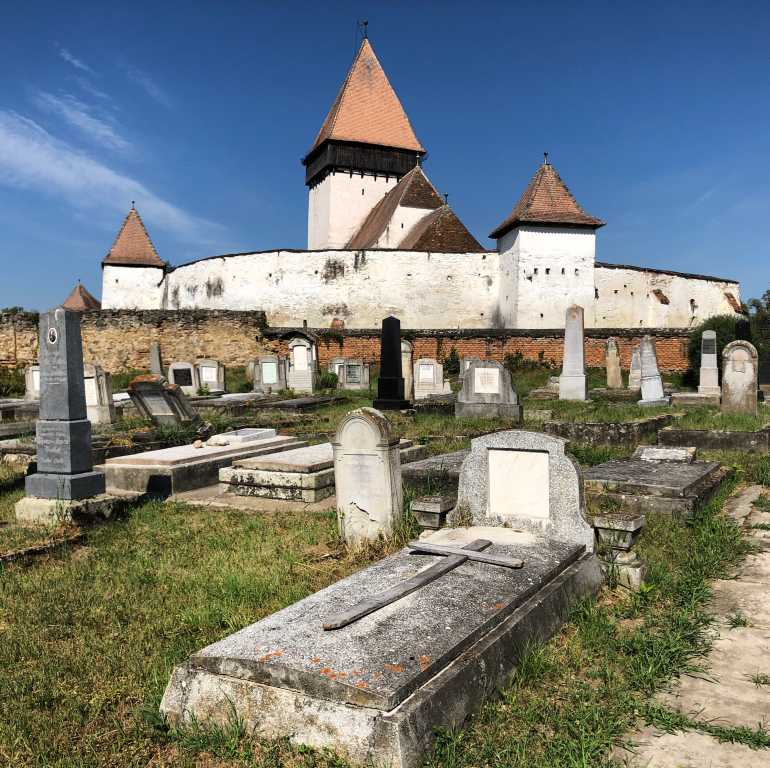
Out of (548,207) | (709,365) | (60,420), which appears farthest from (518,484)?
(548,207)

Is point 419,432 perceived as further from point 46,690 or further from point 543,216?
point 543,216

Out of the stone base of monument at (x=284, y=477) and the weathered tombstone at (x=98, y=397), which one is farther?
the weathered tombstone at (x=98, y=397)

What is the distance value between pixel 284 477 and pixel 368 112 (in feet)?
121

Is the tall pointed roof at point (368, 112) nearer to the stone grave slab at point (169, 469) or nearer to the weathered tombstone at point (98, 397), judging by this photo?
the weathered tombstone at point (98, 397)

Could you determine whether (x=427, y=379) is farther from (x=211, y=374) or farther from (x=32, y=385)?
(x=32, y=385)

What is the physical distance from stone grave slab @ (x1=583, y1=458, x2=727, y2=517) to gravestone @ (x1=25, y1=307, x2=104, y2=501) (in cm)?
467

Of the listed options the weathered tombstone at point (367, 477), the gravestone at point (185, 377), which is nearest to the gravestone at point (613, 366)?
the gravestone at point (185, 377)

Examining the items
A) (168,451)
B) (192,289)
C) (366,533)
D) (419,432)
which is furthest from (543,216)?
(366,533)

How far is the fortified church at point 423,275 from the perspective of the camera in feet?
99.3

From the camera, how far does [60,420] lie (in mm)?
6367

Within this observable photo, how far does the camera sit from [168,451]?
852 centimetres

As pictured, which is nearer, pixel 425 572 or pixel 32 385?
pixel 425 572

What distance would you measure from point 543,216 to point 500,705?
94.8 feet

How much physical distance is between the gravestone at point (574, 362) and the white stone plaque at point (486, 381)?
2.28 m
